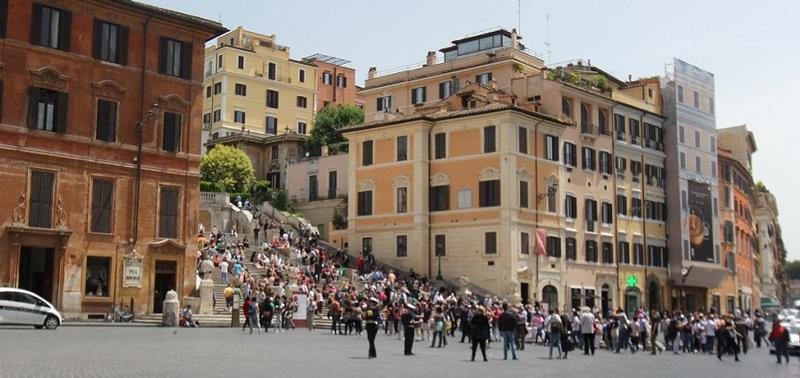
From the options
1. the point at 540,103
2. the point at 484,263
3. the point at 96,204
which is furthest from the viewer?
the point at 540,103

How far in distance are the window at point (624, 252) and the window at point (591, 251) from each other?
2945mm

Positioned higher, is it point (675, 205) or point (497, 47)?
point (497, 47)

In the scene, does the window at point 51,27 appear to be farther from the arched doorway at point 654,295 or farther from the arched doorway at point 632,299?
the arched doorway at point 654,295

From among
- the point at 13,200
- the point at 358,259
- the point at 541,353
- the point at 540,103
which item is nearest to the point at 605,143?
the point at 540,103

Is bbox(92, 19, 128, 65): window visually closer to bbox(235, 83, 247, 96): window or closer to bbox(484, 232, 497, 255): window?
bbox(484, 232, 497, 255): window

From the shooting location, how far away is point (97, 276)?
39125mm

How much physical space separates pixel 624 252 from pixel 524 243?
455 inches

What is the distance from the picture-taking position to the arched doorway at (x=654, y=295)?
213 ft

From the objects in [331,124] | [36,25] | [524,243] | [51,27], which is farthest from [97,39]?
[331,124]

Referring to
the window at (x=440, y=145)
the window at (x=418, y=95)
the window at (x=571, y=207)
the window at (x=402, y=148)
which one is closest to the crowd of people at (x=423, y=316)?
the window at (x=440, y=145)

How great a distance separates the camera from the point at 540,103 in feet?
191

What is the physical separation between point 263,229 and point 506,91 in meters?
18.7

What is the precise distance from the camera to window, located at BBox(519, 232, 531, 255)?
53.4 m

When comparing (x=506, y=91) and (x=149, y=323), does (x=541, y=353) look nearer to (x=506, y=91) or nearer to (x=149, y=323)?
(x=149, y=323)
